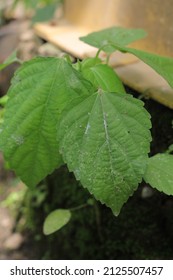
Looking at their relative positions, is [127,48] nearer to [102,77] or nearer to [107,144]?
[102,77]

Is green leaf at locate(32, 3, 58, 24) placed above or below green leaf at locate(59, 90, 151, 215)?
below

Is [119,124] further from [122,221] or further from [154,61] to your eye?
[122,221]

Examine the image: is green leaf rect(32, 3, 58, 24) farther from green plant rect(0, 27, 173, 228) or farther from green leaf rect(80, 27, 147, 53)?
green plant rect(0, 27, 173, 228)

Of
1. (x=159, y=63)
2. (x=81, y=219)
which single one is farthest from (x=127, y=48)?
(x=81, y=219)

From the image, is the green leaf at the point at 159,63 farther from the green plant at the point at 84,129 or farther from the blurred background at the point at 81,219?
the blurred background at the point at 81,219

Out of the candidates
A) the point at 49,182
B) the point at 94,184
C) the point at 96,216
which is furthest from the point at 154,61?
the point at 49,182

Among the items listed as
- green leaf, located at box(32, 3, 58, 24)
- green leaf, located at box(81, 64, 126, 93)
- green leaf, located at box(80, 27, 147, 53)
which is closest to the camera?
green leaf, located at box(81, 64, 126, 93)

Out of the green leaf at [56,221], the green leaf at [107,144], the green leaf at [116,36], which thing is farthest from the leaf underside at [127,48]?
the green leaf at [56,221]

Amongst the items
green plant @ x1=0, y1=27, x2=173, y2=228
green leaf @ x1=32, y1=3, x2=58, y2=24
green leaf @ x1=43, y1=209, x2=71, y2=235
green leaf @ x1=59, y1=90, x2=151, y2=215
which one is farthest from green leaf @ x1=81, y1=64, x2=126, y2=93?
green leaf @ x1=32, y1=3, x2=58, y2=24
